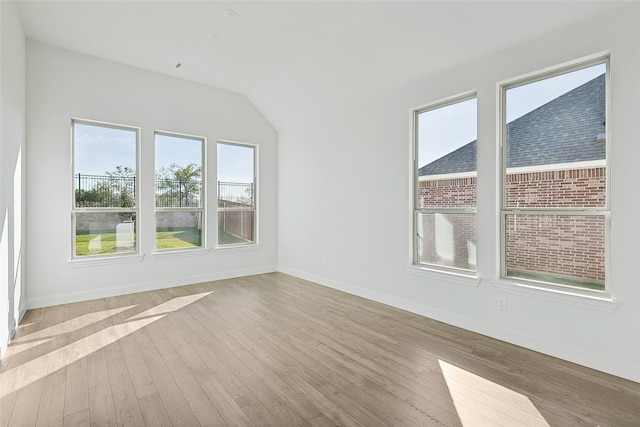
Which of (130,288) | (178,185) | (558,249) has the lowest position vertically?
(130,288)

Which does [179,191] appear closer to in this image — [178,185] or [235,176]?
[178,185]

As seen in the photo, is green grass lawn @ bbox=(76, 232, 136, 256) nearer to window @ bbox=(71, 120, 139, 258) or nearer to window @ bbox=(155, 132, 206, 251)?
window @ bbox=(71, 120, 139, 258)

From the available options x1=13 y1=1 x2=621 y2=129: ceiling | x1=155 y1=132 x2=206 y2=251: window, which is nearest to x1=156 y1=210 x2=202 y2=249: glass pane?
x1=155 y1=132 x2=206 y2=251: window

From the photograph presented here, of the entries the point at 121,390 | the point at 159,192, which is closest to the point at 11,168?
the point at 159,192

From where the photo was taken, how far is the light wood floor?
78.6 inches

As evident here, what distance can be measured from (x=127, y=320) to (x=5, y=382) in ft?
4.27

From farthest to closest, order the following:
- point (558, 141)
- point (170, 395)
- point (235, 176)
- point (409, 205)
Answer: point (235, 176) → point (409, 205) → point (558, 141) → point (170, 395)

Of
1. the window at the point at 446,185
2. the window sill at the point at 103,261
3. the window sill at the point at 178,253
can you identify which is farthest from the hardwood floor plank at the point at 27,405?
the window at the point at 446,185

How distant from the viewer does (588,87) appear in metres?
2.70

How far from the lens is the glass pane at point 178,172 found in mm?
5078

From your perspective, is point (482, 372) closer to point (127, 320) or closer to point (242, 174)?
point (127, 320)

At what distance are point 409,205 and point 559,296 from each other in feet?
5.78

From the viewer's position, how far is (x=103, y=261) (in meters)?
4.54

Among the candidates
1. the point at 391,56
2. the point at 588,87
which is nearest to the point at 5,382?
the point at 391,56
